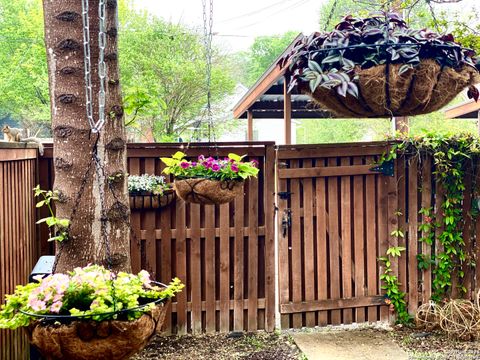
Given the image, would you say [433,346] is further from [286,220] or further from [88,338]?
[88,338]

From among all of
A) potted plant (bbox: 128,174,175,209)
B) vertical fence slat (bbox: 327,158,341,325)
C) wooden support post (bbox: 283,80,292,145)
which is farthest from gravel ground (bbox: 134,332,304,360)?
wooden support post (bbox: 283,80,292,145)

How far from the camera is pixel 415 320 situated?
3781 mm

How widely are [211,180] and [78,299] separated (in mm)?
1310

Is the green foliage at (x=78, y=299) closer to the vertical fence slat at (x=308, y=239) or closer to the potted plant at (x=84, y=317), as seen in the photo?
the potted plant at (x=84, y=317)

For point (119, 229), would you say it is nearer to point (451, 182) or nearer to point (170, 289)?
point (170, 289)

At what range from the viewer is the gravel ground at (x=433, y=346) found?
10.5ft

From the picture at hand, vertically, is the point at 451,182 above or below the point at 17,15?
below

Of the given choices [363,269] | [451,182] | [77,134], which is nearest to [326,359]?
[363,269]

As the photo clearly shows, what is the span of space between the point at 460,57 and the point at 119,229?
1.75 metres

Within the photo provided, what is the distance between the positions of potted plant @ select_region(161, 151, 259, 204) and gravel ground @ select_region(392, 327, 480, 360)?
1.74m

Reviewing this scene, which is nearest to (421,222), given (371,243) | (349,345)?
(371,243)

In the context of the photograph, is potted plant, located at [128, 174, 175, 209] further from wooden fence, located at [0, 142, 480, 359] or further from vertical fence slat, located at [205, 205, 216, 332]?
vertical fence slat, located at [205, 205, 216, 332]

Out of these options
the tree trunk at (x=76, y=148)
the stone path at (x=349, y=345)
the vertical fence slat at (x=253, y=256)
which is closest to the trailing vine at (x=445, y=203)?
the stone path at (x=349, y=345)

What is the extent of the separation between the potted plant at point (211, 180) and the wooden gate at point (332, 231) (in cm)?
103
